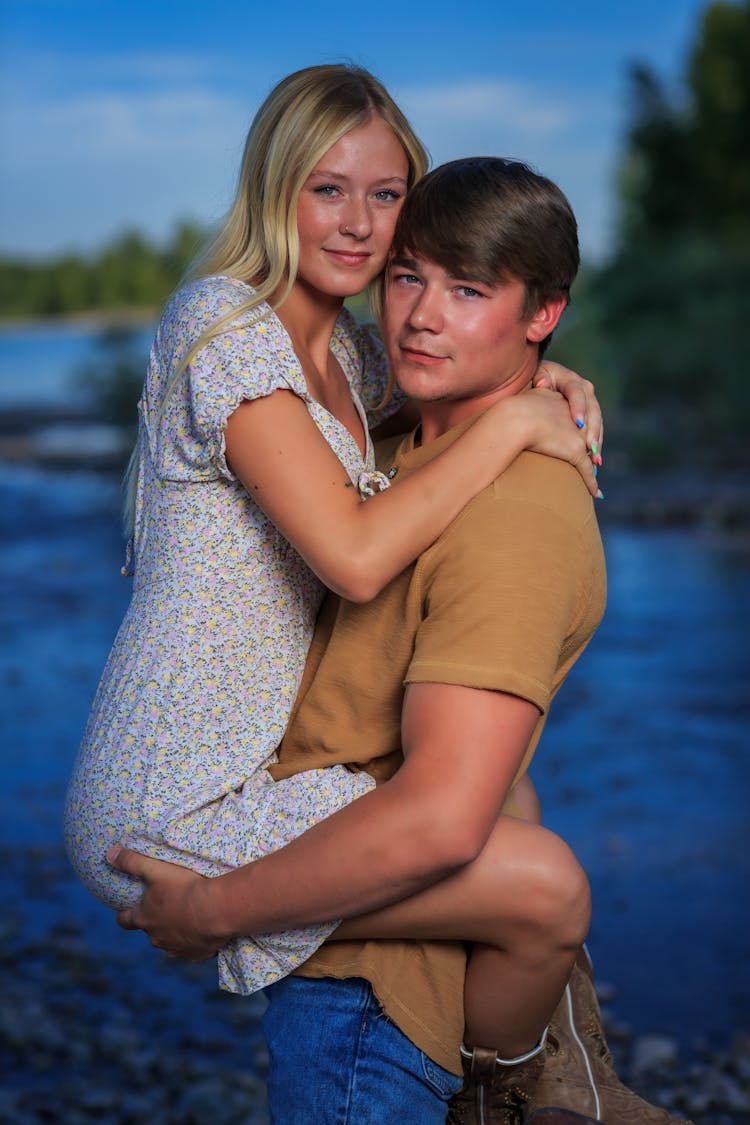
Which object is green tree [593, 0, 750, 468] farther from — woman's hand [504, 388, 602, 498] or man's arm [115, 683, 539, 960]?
man's arm [115, 683, 539, 960]

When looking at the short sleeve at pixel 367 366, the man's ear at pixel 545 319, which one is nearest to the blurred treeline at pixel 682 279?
the short sleeve at pixel 367 366

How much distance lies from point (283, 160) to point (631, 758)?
469 centimetres

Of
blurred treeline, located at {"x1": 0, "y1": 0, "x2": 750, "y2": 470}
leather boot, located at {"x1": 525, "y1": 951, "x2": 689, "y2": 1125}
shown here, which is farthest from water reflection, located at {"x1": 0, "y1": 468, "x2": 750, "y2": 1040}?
blurred treeline, located at {"x1": 0, "y1": 0, "x2": 750, "y2": 470}

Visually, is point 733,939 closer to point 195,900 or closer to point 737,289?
point 195,900

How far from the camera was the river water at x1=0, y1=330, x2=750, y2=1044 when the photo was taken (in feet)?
15.6

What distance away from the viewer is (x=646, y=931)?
4918mm

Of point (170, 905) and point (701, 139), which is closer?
point (170, 905)

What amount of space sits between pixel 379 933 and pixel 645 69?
19.6 metres

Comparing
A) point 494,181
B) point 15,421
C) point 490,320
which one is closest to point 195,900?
point 490,320

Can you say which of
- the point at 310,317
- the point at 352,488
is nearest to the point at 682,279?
the point at 310,317

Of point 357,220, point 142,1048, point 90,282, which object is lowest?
point 90,282

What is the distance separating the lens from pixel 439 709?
71.7 inches

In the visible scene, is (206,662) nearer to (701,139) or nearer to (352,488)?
(352,488)

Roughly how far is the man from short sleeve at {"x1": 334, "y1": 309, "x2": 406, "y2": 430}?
43cm
